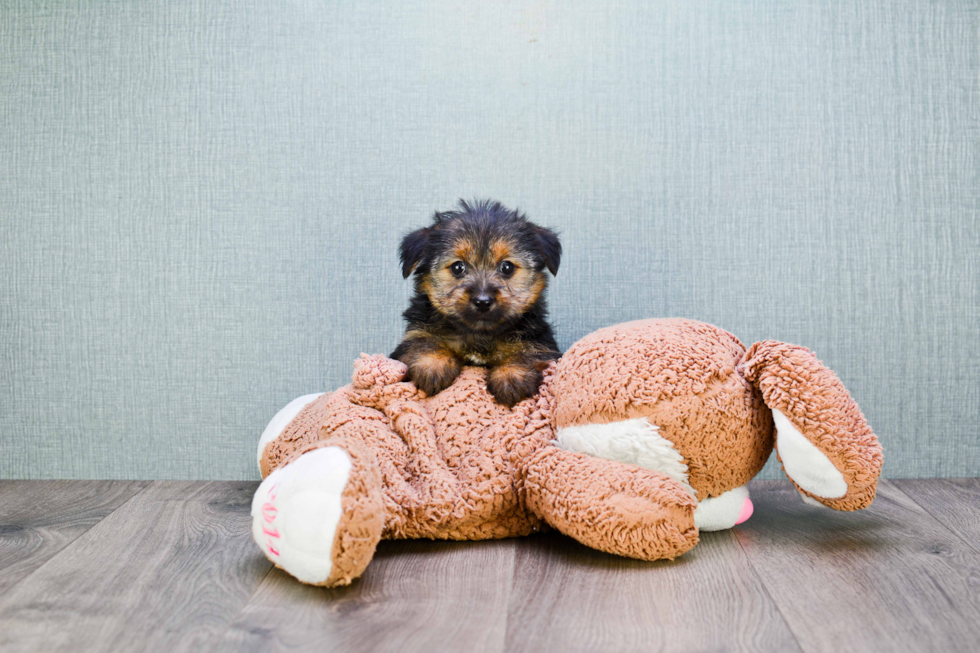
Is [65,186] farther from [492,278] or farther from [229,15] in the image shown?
[492,278]

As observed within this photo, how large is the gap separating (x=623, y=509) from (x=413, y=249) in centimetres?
92

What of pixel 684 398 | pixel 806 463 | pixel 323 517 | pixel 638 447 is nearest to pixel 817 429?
pixel 806 463

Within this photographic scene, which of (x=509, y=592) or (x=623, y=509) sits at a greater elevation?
(x=623, y=509)

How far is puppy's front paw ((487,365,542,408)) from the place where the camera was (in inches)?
75.9

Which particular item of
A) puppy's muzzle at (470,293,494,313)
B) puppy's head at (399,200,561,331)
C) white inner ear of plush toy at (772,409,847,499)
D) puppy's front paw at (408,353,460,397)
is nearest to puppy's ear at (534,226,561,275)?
puppy's head at (399,200,561,331)

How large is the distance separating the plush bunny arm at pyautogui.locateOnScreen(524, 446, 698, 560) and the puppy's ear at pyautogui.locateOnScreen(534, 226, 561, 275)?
2.02 feet

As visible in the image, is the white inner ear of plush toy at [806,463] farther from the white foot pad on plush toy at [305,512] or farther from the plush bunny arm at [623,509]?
the white foot pad on plush toy at [305,512]

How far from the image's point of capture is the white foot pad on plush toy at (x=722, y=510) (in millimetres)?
1834

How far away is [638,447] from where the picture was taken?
1696mm

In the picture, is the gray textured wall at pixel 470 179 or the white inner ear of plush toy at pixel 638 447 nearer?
the white inner ear of plush toy at pixel 638 447

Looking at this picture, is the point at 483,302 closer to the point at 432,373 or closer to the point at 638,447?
the point at 432,373

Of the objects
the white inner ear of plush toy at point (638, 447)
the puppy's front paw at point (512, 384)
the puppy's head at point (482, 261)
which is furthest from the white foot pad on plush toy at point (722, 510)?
the puppy's head at point (482, 261)

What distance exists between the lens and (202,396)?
255 centimetres

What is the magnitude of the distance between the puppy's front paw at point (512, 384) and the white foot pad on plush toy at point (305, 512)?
0.55 metres
